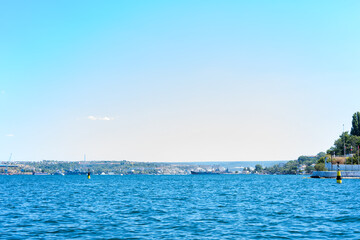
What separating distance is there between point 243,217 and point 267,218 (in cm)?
267

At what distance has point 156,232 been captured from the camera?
3425 centimetres

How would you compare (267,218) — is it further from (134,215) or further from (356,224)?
(134,215)

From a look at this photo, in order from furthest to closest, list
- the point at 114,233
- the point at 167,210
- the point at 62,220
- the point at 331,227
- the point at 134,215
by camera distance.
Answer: the point at 167,210
the point at 134,215
the point at 62,220
the point at 331,227
the point at 114,233

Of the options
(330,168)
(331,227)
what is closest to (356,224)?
(331,227)

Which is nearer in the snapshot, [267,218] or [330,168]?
[267,218]

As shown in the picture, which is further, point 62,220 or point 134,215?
point 134,215

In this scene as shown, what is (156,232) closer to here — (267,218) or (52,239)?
(52,239)

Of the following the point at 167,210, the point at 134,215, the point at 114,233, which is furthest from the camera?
the point at 167,210

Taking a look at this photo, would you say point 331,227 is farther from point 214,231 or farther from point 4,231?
point 4,231

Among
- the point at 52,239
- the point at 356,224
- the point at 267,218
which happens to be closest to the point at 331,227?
the point at 356,224

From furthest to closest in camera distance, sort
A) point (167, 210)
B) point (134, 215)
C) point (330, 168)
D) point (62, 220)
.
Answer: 1. point (330, 168)
2. point (167, 210)
3. point (134, 215)
4. point (62, 220)

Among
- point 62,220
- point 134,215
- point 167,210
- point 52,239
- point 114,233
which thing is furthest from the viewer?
point 167,210

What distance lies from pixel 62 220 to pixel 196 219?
47.8ft

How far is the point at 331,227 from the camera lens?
36.9m
